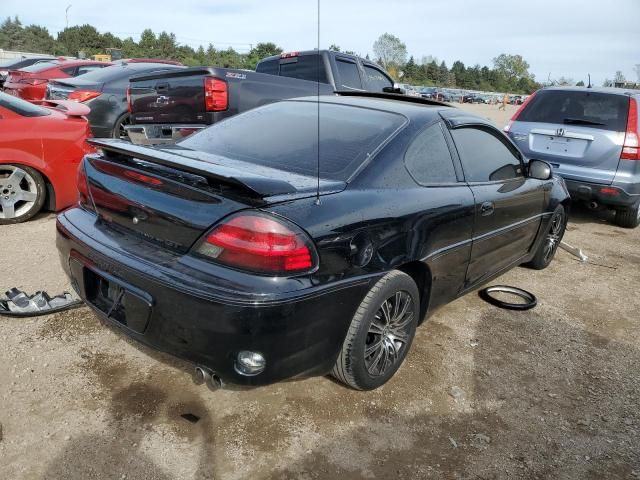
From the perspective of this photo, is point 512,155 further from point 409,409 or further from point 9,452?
point 9,452

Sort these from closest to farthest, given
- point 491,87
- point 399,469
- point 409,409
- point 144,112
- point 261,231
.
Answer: point 261,231
point 399,469
point 409,409
point 144,112
point 491,87

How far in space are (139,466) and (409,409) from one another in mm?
1344

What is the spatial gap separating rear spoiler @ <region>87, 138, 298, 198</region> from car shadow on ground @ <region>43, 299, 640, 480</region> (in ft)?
3.75

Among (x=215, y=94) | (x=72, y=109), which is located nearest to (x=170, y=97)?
(x=215, y=94)

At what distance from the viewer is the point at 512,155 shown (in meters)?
4.07

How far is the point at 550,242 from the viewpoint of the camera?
4.96 metres

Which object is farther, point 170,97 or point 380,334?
point 170,97

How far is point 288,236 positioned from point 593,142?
5.32m

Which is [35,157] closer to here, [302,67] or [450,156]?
[450,156]

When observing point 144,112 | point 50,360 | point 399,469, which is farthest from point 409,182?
point 144,112

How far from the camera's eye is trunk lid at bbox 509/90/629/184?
19.8 feet

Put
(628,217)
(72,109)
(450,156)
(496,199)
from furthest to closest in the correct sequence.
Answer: (628,217)
(72,109)
(496,199)
(450,156)

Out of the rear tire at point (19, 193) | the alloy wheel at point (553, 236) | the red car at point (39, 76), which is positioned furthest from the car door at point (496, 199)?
the red car at point (39, 76)

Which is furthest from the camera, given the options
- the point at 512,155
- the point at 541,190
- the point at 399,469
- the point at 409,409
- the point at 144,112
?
the point at 144,112
